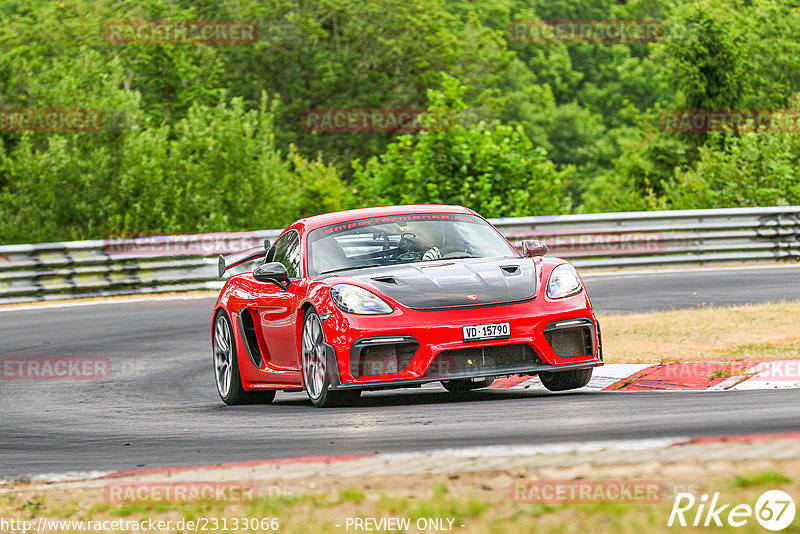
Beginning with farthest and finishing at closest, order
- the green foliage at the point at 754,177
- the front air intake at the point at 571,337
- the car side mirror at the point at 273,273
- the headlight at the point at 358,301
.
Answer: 1. the green foliage at the point at 754,177
2. the car side mirror at the point at 273,273
3. the front air intake at the point at 571,337
4. the headlight at the point at 358,301

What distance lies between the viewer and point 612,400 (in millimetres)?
7609

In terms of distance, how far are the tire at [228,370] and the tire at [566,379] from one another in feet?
7.82

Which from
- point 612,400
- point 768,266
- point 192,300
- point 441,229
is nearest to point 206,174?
point 192,300

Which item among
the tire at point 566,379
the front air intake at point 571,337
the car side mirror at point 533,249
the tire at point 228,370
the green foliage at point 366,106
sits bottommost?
the green foliage at point 366,106

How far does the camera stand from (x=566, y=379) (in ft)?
28.0

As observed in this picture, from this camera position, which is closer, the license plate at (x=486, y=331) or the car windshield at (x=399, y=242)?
the license plate at (x=486, y=331)

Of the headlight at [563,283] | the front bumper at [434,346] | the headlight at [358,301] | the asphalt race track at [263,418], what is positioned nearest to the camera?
the asphalt race track at [263,418]

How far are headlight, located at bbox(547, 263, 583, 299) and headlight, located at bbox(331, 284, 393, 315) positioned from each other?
113cm

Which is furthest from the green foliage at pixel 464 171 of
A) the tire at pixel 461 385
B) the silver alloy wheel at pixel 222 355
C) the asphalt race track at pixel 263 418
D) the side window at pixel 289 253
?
the tire at pixel 461 385

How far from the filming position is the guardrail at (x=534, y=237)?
19234 millimetres

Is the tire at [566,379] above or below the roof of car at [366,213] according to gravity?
below

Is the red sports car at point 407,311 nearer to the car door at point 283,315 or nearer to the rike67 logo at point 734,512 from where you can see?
the car door at point 283,315

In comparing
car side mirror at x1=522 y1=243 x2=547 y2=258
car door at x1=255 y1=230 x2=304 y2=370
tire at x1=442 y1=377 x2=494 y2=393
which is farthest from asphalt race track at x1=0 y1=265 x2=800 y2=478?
car side mirror at x1=522 y1=243 x2=547 y2=258

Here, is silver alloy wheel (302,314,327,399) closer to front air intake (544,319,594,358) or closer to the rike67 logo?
front air intake (544,319,594,358)
